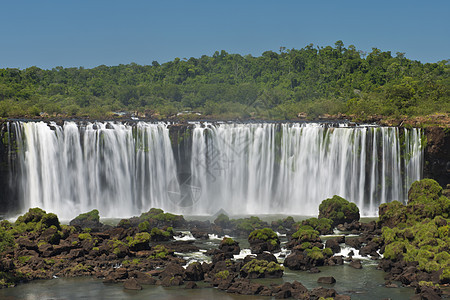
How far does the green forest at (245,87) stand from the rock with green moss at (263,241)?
75.4 feet

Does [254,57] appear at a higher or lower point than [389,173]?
higher

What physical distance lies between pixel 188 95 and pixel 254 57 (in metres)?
23.1

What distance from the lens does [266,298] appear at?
77.7 ft

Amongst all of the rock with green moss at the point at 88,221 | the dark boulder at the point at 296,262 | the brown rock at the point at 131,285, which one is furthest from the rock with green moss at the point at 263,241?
the rock with green moss at the point at 88,221

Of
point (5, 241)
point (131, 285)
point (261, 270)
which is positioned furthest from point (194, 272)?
point (5, 241)

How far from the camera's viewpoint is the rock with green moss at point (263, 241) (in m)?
29.8

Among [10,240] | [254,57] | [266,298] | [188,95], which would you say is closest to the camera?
[266,298]

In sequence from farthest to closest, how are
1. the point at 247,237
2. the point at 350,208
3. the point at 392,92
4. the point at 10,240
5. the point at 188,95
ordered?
the point at 188,95, the point at 392,92, the point at 350,208, the point at 247,237, the point at 10,240

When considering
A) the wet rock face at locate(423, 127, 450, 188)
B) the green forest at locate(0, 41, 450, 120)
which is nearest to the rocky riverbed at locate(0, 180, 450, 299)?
the wet rock face at locate(423, 127, 450, 188)

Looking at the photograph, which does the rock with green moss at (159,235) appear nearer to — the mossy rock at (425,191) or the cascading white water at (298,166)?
the cascading white water at (298,166)

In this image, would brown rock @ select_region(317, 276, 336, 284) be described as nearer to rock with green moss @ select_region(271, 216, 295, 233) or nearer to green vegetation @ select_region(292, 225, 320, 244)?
green vegetation @ select_region(292, 225, 320, 244)

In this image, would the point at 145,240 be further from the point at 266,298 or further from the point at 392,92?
the point at 392,92

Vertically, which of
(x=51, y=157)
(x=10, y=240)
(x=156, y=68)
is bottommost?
(x=10, y=240)

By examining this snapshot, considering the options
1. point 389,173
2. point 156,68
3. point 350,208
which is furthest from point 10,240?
point 156,68
